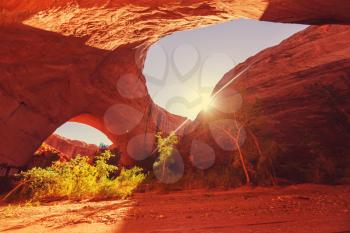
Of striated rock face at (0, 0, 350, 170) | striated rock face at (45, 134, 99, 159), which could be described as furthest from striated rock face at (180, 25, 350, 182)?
striated rock face at (45, 134, 99, 159)

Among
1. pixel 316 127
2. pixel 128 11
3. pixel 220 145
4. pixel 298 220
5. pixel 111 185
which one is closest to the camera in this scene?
pixel 298 220

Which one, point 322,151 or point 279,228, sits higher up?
point 322,151

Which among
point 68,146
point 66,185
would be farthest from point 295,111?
point 68,146

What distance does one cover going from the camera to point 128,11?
6.02 m

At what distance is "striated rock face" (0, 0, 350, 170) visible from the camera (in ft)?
18.3

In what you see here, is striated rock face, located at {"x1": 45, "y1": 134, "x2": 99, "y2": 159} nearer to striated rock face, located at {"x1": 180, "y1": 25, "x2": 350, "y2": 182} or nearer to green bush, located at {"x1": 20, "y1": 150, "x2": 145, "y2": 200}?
striated rock face, located at {"x1": 180, "y1": 25, "x2": 350, "y2": 182}

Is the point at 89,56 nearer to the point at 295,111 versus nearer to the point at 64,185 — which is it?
the point at 64,185

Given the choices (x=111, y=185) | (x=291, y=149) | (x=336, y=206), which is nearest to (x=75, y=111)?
(x=111, y=185)

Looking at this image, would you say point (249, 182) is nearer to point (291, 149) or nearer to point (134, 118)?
point (291, 149)

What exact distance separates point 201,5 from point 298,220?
475 centimetres

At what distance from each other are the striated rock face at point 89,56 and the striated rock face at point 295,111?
1796 mm

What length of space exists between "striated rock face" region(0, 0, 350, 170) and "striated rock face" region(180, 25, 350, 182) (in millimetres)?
1796

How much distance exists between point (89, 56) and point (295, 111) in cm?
1112

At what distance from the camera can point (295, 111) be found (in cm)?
1367
